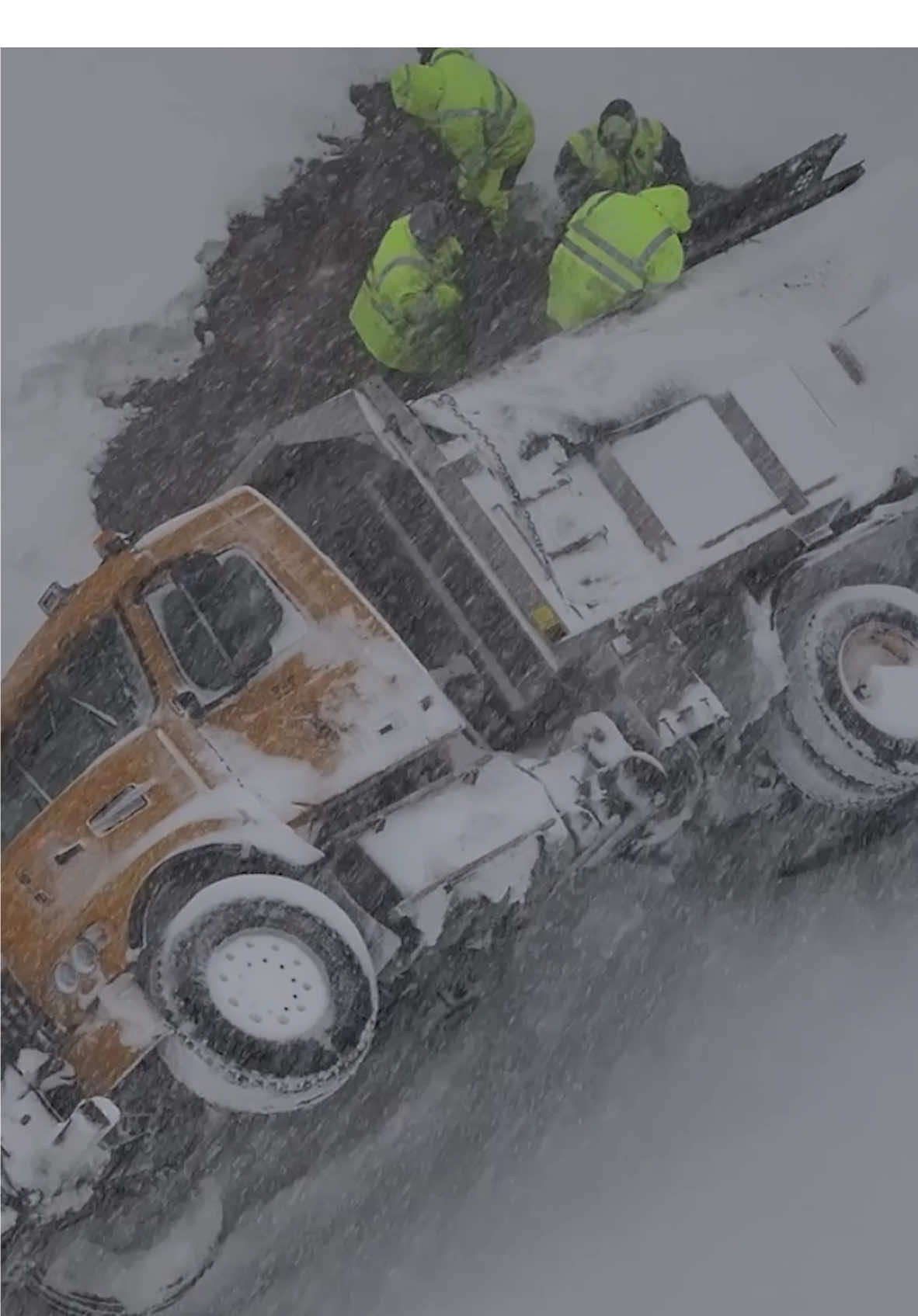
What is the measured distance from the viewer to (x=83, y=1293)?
3.50m

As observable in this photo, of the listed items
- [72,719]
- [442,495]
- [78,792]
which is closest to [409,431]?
[442,495]

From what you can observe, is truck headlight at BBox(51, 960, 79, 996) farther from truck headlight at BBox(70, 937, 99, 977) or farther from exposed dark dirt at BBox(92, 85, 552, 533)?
exposed dark dirt at BBox(92, 85, 552, 533)

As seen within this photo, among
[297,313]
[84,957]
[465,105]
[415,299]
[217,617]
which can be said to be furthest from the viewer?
[297,313]

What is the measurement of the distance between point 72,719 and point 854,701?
1.85m

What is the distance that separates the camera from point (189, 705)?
343 cm

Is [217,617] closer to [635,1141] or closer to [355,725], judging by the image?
[355,725]

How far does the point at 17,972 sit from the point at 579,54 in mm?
3167

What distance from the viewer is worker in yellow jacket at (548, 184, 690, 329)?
3.87 meters

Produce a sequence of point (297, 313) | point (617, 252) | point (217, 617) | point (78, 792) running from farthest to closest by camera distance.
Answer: point (297, 313), point (617, 252), point (217, 617), point (78, 792)

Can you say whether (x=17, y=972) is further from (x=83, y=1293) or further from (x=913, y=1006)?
(x=913, y=1006)

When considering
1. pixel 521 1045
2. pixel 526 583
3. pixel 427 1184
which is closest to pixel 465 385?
pixel 526 583

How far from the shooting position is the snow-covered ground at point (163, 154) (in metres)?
4.52

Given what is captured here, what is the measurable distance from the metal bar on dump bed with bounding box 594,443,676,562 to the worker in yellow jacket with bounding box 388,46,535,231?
118 cm

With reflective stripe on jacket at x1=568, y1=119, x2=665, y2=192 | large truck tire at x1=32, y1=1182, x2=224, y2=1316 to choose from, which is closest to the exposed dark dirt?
reflective stripe on jacket at x1=568, y1=119, x2=665, y2=192
